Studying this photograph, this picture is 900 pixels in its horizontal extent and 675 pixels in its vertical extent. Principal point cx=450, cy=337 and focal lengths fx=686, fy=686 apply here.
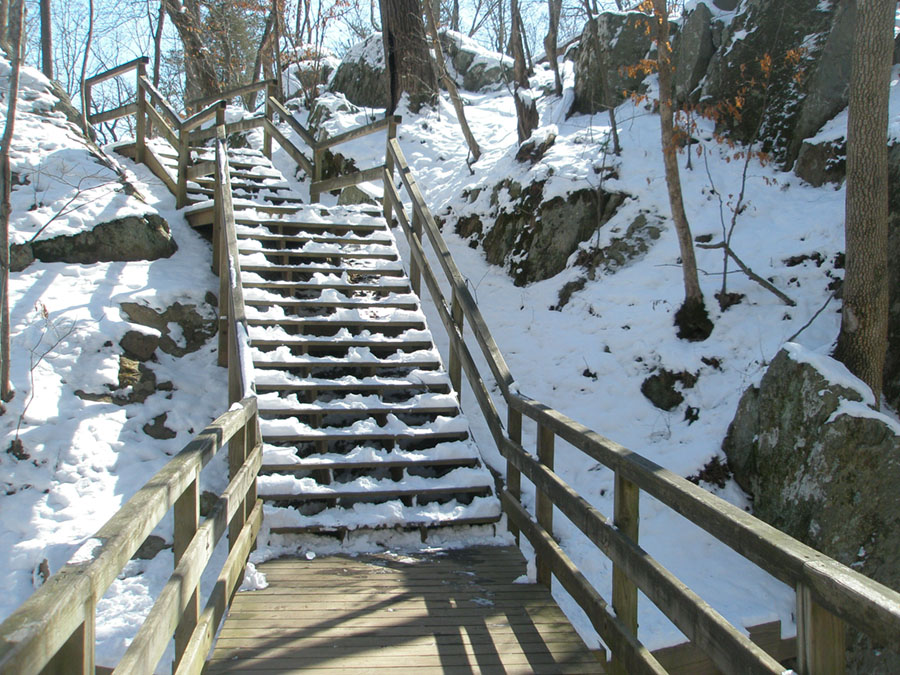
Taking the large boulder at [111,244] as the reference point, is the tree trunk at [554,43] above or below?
above

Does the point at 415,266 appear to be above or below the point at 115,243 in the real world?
below

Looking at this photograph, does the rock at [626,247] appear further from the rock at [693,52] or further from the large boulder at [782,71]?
the rock at [693,52]

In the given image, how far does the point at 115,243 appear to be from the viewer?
8859 mm

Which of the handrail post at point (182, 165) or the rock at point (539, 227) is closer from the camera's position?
the rock at point (539, 227)

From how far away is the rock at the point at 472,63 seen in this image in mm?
18581

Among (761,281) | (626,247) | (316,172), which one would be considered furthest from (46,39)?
(761,281)

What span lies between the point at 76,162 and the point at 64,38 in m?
20.3

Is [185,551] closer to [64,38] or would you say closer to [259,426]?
[259,426]

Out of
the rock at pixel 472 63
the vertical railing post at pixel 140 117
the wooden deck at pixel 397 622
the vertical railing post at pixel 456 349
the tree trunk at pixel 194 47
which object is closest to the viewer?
the wooden deck at pixel 397 622

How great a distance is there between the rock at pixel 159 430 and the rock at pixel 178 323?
1096 mm

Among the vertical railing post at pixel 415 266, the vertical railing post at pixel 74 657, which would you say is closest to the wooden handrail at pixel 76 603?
the vertical railing post at pixel 74 657

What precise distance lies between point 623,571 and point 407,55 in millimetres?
14114

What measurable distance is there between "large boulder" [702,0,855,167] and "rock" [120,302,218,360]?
22.3 ft

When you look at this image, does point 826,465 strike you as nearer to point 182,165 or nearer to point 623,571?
point 623,571
